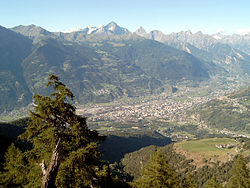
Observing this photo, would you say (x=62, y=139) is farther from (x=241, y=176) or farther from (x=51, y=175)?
(x=241, y=176)

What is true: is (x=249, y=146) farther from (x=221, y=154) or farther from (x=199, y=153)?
(x=199, y=153)

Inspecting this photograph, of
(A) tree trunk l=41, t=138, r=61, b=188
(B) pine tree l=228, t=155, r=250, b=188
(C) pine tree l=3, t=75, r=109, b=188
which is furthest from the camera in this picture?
(B) pine tree l=228, t=155, r=250, b=188

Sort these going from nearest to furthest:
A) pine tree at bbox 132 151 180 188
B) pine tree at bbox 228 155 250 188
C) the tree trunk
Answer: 1. the tree trunk
2. pine tree at bbox 132 151 180 188
3. pine tree at bbox 228 155 250 188

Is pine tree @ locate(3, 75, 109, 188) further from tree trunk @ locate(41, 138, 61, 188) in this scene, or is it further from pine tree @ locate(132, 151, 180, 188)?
pine tree @ locate(132, 151, 180, 188)

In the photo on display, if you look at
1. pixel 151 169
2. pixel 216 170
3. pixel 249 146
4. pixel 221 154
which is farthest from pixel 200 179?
pixel 151 169

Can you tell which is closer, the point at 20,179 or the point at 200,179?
the point at 20,179

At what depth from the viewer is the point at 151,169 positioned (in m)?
33.1

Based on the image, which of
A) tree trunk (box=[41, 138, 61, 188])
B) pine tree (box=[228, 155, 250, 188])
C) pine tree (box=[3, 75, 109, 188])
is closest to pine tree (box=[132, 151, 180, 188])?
pine tree (box=[3, 75, 109, 188])

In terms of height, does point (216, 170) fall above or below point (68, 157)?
below

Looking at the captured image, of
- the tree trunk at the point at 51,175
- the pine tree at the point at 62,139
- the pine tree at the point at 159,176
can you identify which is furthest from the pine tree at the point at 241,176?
the tree trunk at the point at 51,175

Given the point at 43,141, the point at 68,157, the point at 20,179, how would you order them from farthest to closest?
the point at 20,179, the point at 43,141, the point at 68,157

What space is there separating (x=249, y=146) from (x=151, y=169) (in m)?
178

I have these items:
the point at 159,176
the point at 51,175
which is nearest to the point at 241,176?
the point at 159,176

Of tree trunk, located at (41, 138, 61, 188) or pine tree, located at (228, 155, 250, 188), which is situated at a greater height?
tree trunk, located at (41, 138, 61, 188)
